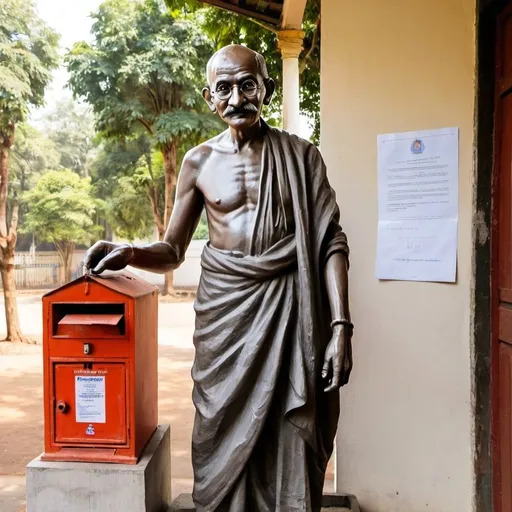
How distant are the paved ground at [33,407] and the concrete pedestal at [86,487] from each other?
0.97 meters

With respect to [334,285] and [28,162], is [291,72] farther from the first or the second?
[28,162]

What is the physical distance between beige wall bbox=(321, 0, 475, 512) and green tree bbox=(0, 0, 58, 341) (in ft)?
23.7

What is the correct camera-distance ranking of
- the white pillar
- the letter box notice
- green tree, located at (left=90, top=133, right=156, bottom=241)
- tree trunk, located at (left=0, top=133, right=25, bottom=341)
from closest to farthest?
the letter box notice → the white pillar → tree trunk, located at (left=0, top=133, right=25, bottom=341) → green tree, located at (left=90, top=133, right=156, bottom=241)

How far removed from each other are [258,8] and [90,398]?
442 centimetres

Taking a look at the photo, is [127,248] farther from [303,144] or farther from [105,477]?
[105,477]

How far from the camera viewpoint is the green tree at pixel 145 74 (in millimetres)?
12922

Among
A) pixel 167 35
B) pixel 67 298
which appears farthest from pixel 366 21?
pixel 167 35

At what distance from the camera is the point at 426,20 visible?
106 inches

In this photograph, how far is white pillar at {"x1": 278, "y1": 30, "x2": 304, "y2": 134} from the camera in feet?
17.6

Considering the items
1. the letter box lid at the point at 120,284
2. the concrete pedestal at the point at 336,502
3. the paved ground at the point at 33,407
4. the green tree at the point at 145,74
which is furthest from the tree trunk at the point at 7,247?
the concrete pedestal at the point at 336,502

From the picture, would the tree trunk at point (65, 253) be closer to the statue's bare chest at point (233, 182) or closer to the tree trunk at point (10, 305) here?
the tree trunk at point (10, 305)

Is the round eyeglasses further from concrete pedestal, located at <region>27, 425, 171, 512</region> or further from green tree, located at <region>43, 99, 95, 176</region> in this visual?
green tree, located at <region>43, 99, 95, 176</region>

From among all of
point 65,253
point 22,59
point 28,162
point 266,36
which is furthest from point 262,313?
point 28,162

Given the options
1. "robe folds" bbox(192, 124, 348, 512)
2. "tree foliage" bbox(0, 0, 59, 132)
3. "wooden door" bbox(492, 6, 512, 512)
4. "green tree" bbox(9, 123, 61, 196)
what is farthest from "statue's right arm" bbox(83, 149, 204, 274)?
"green tree" bbox(9, 123, 61, 196)
